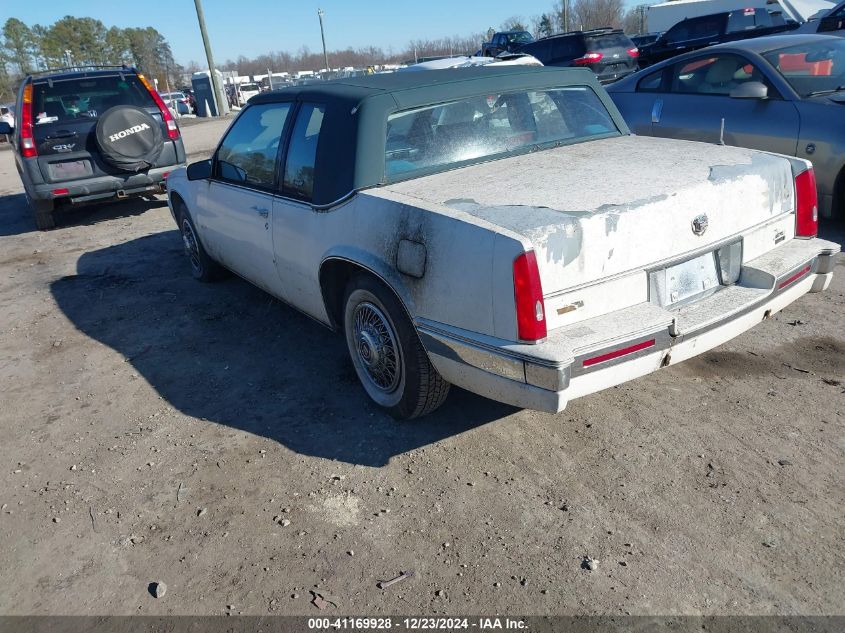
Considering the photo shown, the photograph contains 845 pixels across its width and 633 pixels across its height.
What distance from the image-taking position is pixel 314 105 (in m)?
3.90

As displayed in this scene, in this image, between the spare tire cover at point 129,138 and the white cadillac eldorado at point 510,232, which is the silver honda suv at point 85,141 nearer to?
the spare tire cover at point 129,138

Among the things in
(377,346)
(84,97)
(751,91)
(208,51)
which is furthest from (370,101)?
(208,51)

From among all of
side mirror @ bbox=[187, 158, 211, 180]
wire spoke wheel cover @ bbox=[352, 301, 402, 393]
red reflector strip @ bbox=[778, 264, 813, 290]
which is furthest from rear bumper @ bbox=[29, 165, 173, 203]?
red reflector strip @ bbox=[778, 264, 813, 290]

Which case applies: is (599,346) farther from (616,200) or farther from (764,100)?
(764,100)

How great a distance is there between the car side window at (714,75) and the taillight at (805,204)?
9.64ft

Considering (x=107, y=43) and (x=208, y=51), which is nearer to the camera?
(x=208, y=51)

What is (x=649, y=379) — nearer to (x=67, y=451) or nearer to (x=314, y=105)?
(x=314, y=105)

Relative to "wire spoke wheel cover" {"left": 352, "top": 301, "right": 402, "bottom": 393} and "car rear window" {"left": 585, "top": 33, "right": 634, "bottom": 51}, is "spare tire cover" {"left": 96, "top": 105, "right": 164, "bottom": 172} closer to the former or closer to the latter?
"wire spoke wheel cover" {"left": 352, "top": 301, "right": 402, "bottom": 393}

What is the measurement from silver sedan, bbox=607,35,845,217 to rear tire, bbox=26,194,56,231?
7.28m

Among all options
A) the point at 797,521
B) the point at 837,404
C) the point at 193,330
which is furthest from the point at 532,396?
the point at 193,330

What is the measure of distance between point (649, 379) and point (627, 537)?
1.35 meters

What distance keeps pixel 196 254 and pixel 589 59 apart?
40.6ft

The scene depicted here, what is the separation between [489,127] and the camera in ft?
12.6

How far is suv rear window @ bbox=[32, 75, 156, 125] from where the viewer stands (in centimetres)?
828
